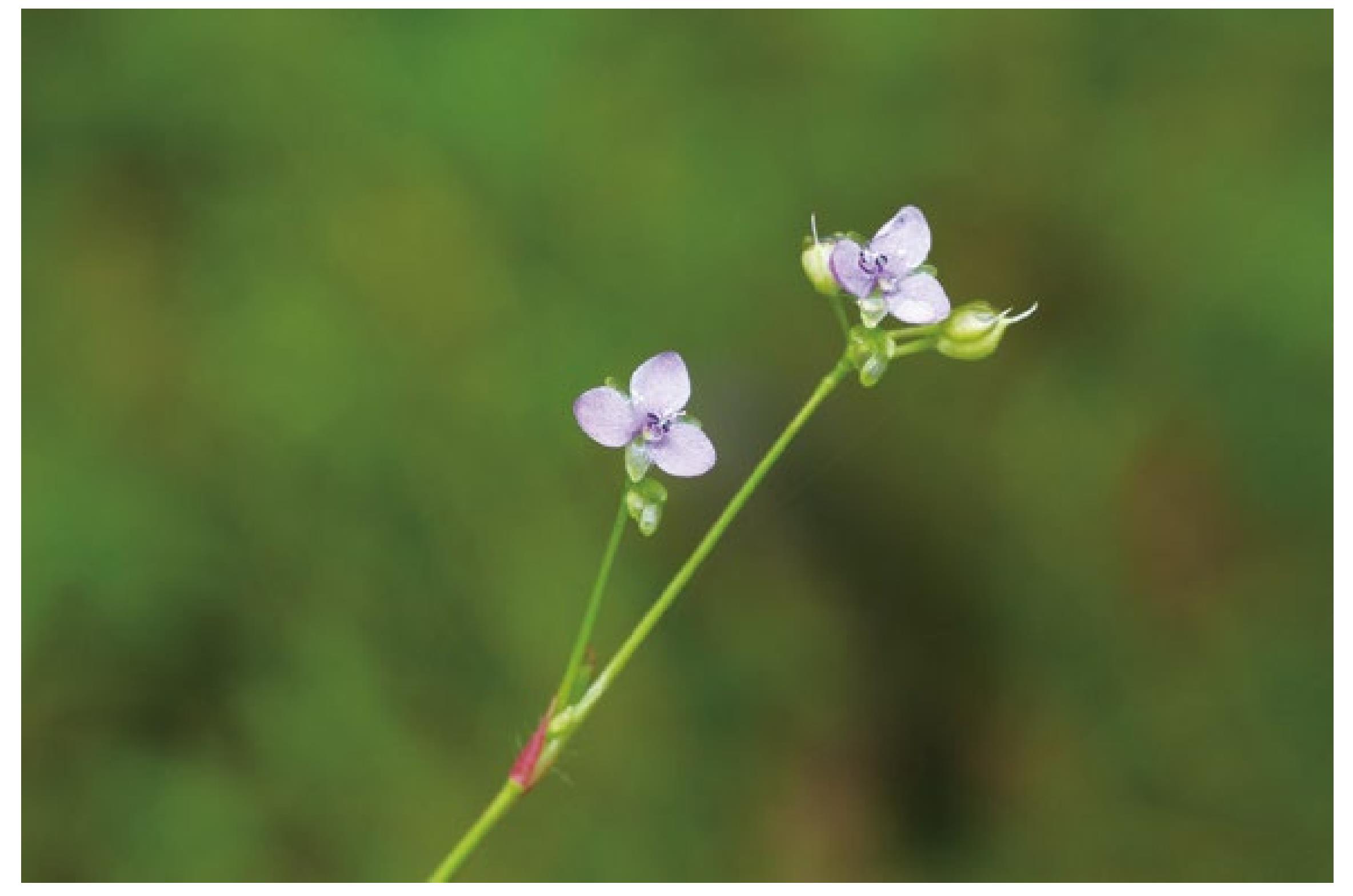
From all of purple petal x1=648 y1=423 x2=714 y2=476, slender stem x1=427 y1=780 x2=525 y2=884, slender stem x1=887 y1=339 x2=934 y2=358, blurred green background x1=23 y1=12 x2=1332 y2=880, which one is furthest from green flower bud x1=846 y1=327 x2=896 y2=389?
blurred green background x1=23 y1=12 x2=1332 y2=880

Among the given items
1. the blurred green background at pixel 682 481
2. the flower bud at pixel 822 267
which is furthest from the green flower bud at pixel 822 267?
the blurred green background at pixel 682 481

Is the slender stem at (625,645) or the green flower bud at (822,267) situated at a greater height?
the green flower bud at (822,267)

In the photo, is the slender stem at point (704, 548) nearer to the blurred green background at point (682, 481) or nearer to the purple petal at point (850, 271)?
the purple petal at point (850, 271)

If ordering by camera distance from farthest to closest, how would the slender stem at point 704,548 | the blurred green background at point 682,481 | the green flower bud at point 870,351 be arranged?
the blurred green background at point 682,481 < the green flower bud at point 870,351 < the slender stem at point 704,548

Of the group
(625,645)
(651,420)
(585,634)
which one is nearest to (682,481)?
(651,420)

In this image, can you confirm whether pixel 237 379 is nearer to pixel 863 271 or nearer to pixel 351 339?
pixel 351 339

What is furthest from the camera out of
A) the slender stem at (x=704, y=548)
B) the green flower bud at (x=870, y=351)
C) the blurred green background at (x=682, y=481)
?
the blurred green background at (x=682, y=481)

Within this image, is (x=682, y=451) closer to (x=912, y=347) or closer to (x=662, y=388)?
(x=662, y=388)
